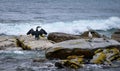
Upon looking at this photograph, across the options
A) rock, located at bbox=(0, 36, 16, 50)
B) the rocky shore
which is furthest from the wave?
the rocky shore

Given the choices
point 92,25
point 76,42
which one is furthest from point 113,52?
point 92,25

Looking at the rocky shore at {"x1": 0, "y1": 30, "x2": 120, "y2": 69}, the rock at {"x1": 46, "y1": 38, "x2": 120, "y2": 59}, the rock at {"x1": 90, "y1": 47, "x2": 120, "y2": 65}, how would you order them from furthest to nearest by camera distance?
the rock at {"x1": 46, "y1": 38, "x2": 120, "y2": 59} → the rock at {"x1": 90, "y1": 47, "x2": 120, "y2": 65} → the rocky shore at {"x1": 0, "y1": 30, "x2": 120, "y2": 69}

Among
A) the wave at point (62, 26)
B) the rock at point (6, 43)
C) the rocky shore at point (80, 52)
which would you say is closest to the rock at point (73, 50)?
the rocky shore at point (80, 52)

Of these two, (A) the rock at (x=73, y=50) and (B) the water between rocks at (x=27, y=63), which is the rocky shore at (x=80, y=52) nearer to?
(A) the rock at (x=73, y=50)

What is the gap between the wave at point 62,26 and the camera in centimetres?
3925

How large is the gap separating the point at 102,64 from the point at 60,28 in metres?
24.5

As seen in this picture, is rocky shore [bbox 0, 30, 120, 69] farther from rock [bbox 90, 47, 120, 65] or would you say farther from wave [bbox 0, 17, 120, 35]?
wave [bbox 0, 17, 120, 35]

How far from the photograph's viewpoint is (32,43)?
78.4ft

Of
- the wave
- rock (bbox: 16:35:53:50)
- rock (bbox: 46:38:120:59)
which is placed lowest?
the wave

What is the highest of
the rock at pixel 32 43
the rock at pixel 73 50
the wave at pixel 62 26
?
the rock at pixel 73 50

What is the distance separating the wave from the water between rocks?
15303 mm

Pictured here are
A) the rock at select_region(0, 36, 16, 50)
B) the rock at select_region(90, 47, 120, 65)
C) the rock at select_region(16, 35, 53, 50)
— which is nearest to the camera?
the rock at select_region(90, 47, 120, 65)

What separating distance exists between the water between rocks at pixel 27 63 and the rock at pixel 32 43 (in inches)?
35.0

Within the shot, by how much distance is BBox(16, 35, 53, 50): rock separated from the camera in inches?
911
